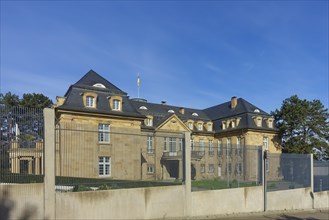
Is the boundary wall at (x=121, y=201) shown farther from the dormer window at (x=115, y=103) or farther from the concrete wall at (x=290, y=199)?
the dormer window at (x=115, y=103)

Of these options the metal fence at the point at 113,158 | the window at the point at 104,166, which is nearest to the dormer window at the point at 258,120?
the metal fence at the point at 113,158

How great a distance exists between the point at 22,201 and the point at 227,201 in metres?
8.06

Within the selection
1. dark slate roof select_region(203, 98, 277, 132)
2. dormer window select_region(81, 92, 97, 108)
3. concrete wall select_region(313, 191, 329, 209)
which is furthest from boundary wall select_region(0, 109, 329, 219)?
dark slate roof select_region(203, 98, 277, 132)

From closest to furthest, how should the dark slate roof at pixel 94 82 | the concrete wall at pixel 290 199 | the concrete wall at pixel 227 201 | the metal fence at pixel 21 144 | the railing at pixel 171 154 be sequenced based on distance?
the metal fence at pixel 21 144, the railing at pixel 171 154, the concrete wall at pixel 227 201, the concrete wall at pixel 290 199, the dark slate roof at pixel 94 82

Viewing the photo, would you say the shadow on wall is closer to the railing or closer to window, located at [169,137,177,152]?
the railing

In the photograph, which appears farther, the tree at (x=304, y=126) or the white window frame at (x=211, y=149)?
the tree at (x=304, y=126)

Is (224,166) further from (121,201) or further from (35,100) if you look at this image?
(35,100)

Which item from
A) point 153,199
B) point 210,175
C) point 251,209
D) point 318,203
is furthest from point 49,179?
point 318,203

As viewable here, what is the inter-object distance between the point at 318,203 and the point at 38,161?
15.7 metres

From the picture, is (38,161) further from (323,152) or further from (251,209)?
(323,152)

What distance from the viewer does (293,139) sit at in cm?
5556

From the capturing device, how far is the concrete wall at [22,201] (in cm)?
937

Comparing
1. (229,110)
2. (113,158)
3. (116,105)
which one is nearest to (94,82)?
(116,105)

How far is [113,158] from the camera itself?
12.6 metres
